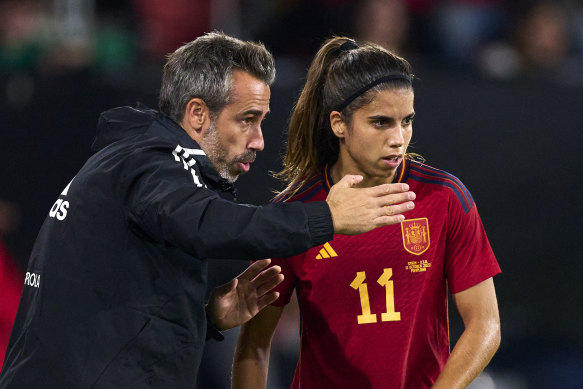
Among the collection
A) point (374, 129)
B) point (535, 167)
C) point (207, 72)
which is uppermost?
point (207, 72)

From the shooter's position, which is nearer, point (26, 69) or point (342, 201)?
point (342, 201)

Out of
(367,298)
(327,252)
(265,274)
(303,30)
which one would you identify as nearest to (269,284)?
(265,274)

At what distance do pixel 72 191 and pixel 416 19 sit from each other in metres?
4.10

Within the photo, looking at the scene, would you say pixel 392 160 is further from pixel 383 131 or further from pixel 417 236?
pixel 417 236

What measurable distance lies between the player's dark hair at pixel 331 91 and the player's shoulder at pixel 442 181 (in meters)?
0.31

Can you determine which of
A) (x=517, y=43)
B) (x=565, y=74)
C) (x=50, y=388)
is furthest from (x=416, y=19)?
(x=50, y=388)

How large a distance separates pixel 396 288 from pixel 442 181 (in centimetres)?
41

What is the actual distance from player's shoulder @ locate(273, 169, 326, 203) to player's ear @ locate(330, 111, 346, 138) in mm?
192

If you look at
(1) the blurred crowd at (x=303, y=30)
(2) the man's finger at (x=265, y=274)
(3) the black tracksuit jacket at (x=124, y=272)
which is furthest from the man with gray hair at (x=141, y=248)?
(1) the blurred crowd at (x=303, y=30)

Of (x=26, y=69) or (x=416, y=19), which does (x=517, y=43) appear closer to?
(x=416, y=19)

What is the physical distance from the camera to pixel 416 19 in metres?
6.12

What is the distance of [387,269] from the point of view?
9.75 ft

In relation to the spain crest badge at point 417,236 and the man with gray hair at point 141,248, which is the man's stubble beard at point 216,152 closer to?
the man with gray hair at point 141,248

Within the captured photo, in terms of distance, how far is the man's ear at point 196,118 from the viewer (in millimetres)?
2783
